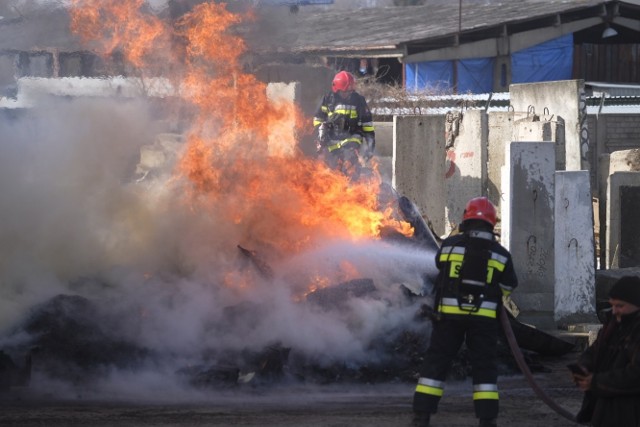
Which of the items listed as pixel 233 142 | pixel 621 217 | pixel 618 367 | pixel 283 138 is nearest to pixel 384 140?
pixel 283 138

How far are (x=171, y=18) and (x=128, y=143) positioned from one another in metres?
1.55

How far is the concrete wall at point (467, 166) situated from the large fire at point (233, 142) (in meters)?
4.38

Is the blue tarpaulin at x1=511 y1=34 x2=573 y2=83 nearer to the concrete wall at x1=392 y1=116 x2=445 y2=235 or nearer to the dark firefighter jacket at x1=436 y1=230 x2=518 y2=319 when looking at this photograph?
the concrete wall at x1=392 y1=116 x2=445 y2=235

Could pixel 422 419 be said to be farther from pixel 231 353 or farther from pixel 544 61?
pixel 544 61

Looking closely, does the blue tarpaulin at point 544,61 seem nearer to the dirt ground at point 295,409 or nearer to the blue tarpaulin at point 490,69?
the blue tarpaulin at point 490,69

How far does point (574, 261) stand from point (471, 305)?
4.26 meters

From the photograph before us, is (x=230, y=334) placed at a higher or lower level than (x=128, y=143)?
lower

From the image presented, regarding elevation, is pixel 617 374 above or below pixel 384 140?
below

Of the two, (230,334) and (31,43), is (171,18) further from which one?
(230,334)

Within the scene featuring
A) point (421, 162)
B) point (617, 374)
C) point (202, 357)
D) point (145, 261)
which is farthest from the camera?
point (421, 162)

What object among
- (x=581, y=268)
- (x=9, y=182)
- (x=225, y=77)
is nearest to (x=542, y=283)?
(x=581, y=268)

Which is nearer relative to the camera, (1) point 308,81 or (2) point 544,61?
(1) point 308,81

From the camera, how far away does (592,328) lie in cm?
1035

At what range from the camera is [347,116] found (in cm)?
1326
